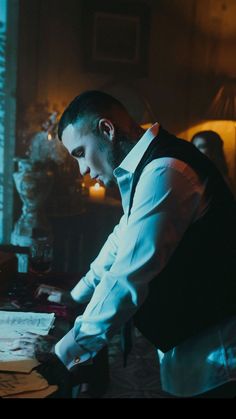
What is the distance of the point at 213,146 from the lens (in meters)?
3.30

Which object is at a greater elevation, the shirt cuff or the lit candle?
the shirt cuff

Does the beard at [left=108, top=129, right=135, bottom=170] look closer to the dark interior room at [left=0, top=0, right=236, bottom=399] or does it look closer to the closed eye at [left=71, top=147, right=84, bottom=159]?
the closed eye at [left=71, top=147, right=84, bottom=159]

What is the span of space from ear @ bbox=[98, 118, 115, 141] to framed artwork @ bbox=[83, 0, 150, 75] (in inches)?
86.4

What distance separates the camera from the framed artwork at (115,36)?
3135 mm

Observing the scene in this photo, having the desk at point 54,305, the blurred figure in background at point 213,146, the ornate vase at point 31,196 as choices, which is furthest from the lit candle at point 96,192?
the desk at point 54,305

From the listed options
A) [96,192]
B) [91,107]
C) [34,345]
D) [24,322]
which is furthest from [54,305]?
[96,192]

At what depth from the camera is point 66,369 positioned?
95 centimetres

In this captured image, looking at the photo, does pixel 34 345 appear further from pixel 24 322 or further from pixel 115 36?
pixel 115 36

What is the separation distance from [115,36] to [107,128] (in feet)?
7.39

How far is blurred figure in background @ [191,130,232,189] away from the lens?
3.28m

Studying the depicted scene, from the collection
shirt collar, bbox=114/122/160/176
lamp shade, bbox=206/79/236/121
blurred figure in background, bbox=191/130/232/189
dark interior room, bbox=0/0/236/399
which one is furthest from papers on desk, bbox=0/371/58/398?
lamp shade, bbox=206/79/236/121

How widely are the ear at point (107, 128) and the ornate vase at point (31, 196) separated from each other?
5.52ft

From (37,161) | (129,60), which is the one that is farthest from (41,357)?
(129,60)

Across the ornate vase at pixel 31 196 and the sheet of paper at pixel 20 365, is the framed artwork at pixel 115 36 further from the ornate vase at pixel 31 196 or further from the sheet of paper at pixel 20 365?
the sheet of paper at pixel 20 365
